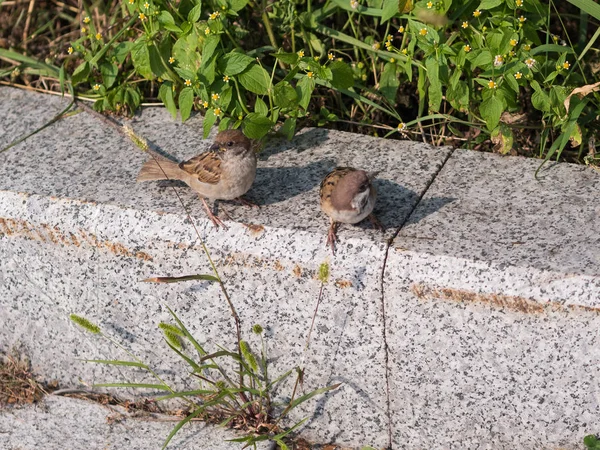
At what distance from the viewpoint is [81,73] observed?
4.39 metres

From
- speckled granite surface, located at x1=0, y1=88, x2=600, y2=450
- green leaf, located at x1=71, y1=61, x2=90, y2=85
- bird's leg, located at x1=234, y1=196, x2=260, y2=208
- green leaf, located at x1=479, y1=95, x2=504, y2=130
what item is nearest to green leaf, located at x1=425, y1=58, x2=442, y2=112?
green leaf, located at x1=479, y1=95, x2=504, y2=130

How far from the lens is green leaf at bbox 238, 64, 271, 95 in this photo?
12.8ft

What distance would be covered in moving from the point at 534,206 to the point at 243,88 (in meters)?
1.62

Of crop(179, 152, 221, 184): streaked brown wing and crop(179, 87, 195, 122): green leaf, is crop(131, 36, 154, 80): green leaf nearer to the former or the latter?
crop(179, 87, 195, 122): green leaf

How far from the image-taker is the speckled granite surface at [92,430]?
3.83 metres

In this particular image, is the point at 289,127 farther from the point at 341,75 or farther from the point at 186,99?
the point at 186,99

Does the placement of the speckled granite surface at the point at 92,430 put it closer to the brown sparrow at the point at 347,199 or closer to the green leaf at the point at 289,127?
the brown sparrow at the point at 347,199

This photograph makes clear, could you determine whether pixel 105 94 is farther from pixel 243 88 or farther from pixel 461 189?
pixel 461 189

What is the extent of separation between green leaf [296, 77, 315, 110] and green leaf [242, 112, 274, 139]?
19cm

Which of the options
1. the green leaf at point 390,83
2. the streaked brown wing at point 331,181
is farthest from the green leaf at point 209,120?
the green leaf at point 390,83

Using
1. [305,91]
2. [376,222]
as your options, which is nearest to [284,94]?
[305,91]

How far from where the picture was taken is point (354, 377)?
3.52 metres

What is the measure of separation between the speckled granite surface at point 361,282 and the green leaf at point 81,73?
1.55 feet

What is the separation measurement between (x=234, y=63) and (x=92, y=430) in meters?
1.95
